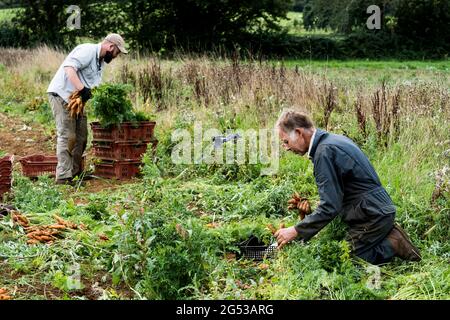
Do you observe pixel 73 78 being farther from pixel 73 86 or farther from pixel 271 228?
pixel 271 228

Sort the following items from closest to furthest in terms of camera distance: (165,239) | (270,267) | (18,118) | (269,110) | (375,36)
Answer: (165,239)
(270,267)
(269,110)
(18,118)
(375,36)

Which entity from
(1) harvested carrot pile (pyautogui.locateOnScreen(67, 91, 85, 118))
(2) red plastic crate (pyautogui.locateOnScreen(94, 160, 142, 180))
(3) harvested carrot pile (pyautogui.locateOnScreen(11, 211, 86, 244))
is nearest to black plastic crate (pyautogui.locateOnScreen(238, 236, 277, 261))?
(3) harvested carrot pile (pyautogui.locateOnScreen(11, 211, 86, 244))

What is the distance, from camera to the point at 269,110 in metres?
9.34

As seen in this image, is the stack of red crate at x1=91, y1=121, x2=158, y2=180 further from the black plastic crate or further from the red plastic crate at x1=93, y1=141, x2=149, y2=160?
the black plastic crate

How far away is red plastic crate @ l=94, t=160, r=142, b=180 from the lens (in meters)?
8.30

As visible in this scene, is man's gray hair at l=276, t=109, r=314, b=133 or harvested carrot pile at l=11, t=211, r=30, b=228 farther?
harvested carrot pile at l=11, t=211, r=30, b=228

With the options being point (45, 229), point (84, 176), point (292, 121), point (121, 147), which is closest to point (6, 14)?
point (84, 176)

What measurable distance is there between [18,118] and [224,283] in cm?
1006

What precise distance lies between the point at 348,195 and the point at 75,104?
14.0ft

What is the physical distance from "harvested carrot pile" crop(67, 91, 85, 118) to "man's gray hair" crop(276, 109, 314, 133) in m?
3.94

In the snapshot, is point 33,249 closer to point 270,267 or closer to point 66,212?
point 66,212

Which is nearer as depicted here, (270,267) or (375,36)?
(270,267)

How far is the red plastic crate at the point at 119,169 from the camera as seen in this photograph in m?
8.30

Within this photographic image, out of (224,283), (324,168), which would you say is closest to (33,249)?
(224,283)
